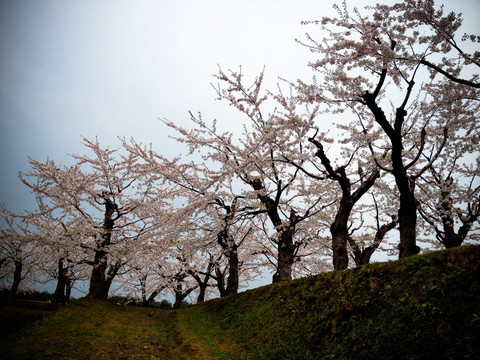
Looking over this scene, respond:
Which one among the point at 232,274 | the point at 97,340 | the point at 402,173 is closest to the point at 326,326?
the point at 402,173

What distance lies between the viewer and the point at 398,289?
15.3ft

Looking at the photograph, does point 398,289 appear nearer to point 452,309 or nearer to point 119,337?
point 452,309

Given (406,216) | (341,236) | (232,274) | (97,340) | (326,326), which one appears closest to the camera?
(326,326)

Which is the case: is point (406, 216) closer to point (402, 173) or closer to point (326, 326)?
point (402, 173)

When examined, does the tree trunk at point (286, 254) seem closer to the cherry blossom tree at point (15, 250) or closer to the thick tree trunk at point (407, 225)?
the thick tree trunk at point (407, 225)

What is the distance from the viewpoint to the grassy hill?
3627mm

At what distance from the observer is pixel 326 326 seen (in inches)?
210

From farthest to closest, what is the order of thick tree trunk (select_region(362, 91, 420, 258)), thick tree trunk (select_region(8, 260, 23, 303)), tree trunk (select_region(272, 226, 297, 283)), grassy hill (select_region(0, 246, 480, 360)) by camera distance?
thick tree trunk (select_region(8, 260, 23, 303)), tree trunk (select_region(272, 226, 297, 283)), thick tree trunk (select_region(362, 91, 420, 258)), grassy hill (select_region(0, 246, 480, 360))

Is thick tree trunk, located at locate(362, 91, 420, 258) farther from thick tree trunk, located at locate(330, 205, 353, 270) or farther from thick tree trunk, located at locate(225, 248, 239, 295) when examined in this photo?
thick tree trunk, located at locate(225, 248, 239, 295)

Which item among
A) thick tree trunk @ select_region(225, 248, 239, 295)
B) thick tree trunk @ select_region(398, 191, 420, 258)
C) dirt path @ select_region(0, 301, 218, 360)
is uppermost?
thick tree trunk @ select_region(398, 191, 420, 258)

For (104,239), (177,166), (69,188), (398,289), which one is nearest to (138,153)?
(177,166)

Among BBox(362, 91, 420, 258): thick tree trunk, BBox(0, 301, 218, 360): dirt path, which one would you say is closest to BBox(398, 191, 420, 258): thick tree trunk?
BBox(362, 91, 420, 258): thick tree trunk

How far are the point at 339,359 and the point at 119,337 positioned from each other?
6788mm

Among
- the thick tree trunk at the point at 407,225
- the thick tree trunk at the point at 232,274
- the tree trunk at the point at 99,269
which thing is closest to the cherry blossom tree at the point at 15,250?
the tree trunk at the point at 99,269
